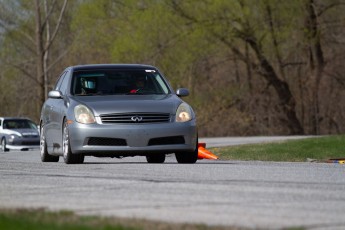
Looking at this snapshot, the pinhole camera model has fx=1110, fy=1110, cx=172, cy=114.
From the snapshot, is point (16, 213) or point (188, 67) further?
point (188, 67)

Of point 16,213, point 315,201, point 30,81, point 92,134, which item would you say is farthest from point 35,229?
point 30,81

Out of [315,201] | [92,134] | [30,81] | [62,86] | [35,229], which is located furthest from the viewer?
[30,81]

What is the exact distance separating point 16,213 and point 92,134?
8.58 meters

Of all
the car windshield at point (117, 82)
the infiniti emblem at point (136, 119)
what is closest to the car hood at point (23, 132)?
the car windshield at point (117, 82)

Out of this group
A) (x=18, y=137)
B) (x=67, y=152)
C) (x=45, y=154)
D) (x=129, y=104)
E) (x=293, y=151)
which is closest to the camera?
(x=129, y=104)

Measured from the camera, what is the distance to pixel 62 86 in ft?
64.5

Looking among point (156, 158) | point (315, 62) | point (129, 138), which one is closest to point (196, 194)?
point (129, 138)

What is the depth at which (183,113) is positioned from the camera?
17703 millimetres

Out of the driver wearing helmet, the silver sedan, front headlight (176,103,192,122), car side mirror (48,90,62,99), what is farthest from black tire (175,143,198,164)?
car side mirror (48,90,62,99)

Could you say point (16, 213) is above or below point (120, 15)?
below

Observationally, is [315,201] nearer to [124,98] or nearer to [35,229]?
[35,229]

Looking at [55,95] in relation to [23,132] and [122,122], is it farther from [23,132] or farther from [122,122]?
[23,132]

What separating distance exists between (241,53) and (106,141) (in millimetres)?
37406

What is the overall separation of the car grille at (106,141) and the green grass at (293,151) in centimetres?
612
